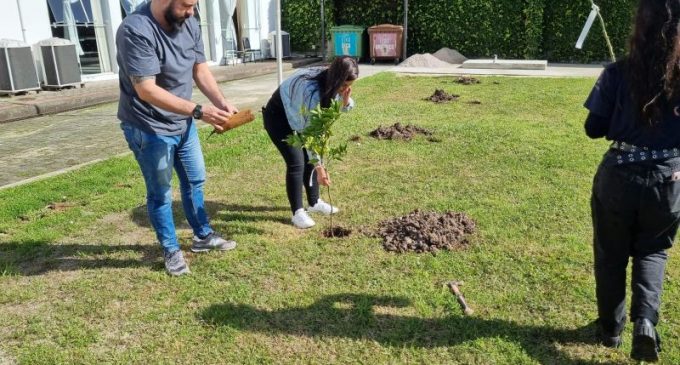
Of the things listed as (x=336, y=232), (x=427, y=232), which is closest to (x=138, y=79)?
(x=336, y=232)

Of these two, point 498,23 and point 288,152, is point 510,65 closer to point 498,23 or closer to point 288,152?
point 498,23

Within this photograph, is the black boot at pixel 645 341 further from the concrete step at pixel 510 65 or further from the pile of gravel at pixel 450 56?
the pile of gravel at pixel 450 56

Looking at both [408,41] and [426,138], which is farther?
[408,41]

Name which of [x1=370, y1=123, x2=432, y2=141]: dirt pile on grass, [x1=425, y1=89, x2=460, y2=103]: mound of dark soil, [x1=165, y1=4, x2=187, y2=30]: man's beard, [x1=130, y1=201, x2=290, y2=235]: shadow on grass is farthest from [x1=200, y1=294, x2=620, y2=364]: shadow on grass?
[x1=425, y1=89, x2=460, y2=103]: mound of dark soil

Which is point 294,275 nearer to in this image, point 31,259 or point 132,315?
point 132,315

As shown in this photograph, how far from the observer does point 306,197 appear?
16.9ft

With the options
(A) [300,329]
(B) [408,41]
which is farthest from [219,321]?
(B) [408,41]

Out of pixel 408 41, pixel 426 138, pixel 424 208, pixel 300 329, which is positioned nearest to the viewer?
pixel 300 329

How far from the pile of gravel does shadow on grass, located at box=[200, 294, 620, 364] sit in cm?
1566

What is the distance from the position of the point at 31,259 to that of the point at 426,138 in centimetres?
493

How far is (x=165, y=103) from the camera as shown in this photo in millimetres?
3188

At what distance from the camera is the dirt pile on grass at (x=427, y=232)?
13.5ft

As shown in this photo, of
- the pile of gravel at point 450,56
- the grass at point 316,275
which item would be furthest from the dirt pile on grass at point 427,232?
the pile of gravel at point 450,56

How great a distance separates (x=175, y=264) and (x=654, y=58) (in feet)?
10.1
